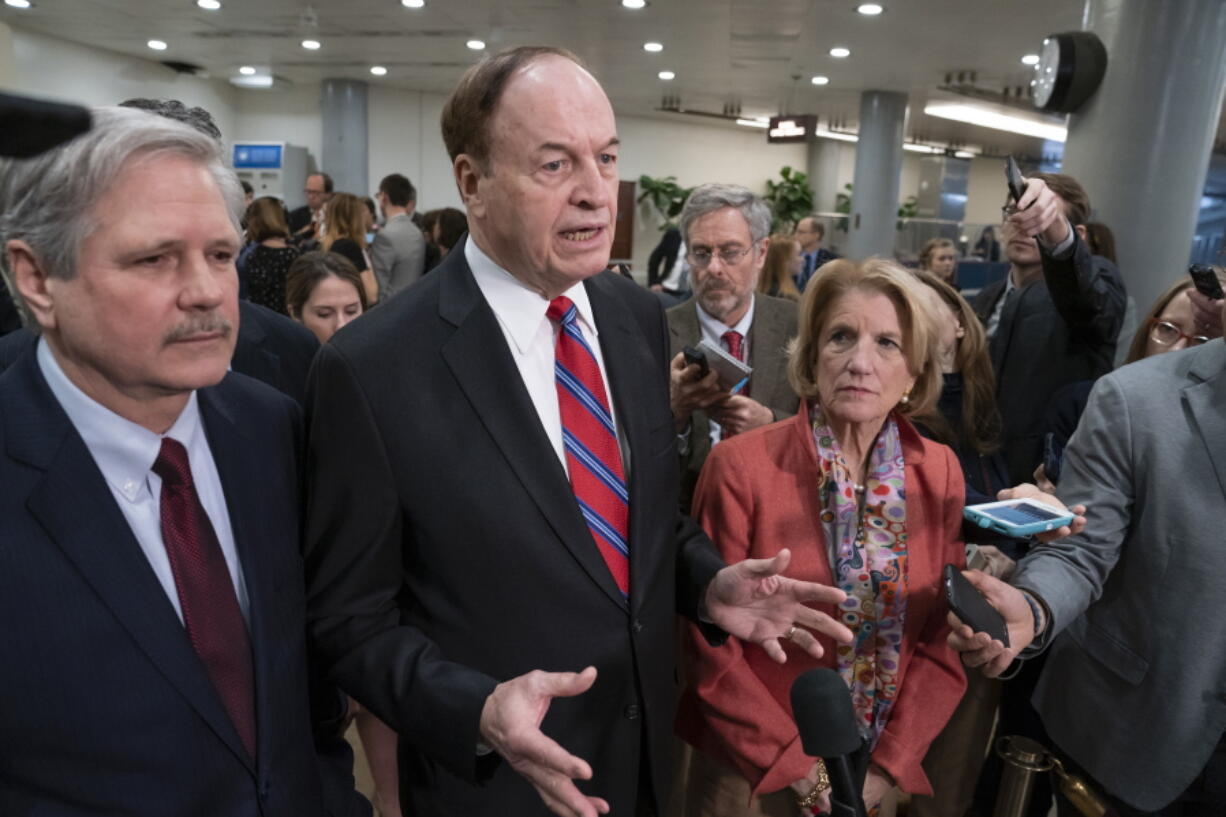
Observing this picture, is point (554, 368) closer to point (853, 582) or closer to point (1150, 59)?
point (853, 582)

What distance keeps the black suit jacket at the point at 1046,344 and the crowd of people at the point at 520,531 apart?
0.48 m

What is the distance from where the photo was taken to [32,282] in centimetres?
100

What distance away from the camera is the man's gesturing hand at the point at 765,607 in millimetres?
1398

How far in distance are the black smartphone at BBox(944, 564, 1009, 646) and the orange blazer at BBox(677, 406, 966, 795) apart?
1.20 feet

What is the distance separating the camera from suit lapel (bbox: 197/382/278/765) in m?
1.13

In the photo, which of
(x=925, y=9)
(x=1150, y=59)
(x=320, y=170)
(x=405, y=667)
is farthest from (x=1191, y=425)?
(x=320, y=170)

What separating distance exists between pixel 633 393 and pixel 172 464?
0.72 meters

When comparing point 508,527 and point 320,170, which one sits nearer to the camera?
point 508,527

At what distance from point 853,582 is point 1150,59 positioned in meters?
3.59

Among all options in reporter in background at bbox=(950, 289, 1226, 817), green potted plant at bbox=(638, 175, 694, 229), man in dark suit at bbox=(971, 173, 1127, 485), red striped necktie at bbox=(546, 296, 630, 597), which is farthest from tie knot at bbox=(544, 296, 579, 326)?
green potted plant at bbox=(638, 175, 694, 229)

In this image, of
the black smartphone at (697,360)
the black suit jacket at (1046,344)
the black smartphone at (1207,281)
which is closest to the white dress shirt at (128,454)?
the black smartphone at (697,360)

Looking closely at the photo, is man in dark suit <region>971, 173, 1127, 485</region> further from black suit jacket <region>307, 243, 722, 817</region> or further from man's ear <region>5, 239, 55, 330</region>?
man's ear <region>5, 239, 55, 330</region>

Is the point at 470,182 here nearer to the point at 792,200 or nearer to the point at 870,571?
the point at 870,571

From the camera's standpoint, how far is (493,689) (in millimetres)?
1150
